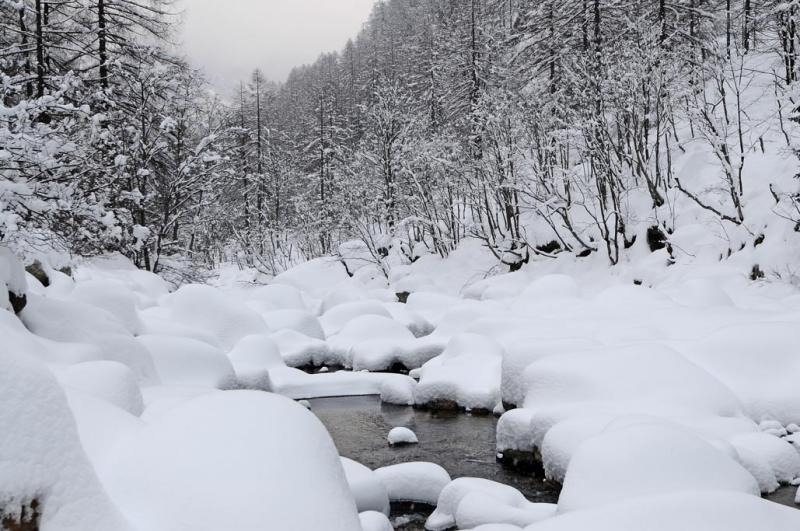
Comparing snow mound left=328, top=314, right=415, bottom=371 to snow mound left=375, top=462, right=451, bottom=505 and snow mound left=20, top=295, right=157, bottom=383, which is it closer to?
snow mound left=20, top=295, right=157, bottom=383

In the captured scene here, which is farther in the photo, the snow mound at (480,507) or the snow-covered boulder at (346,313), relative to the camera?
the snow-covered boulder at (346,313)

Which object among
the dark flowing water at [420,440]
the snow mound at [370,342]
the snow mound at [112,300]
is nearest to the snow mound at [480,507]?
the dark flowing water at [420,440]

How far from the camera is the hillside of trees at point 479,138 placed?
10.0m

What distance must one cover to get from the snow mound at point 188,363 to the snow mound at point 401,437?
2.93 meters

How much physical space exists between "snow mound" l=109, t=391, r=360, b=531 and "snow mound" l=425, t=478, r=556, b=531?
6.95ft

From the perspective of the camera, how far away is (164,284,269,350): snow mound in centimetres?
1416

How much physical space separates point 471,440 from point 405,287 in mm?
13309

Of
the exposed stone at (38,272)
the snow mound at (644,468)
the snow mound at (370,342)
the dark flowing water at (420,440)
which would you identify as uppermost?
the exposed stone at (38,272)

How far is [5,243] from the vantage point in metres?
8.18

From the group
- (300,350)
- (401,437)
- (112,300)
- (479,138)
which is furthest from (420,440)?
(479,138)

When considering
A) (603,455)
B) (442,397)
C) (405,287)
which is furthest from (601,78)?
(603,455)

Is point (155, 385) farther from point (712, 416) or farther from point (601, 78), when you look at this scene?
point (601, 78)

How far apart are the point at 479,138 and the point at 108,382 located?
63.0ft

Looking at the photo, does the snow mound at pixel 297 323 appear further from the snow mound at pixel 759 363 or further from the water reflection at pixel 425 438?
the snow mound at pixel 759 363
